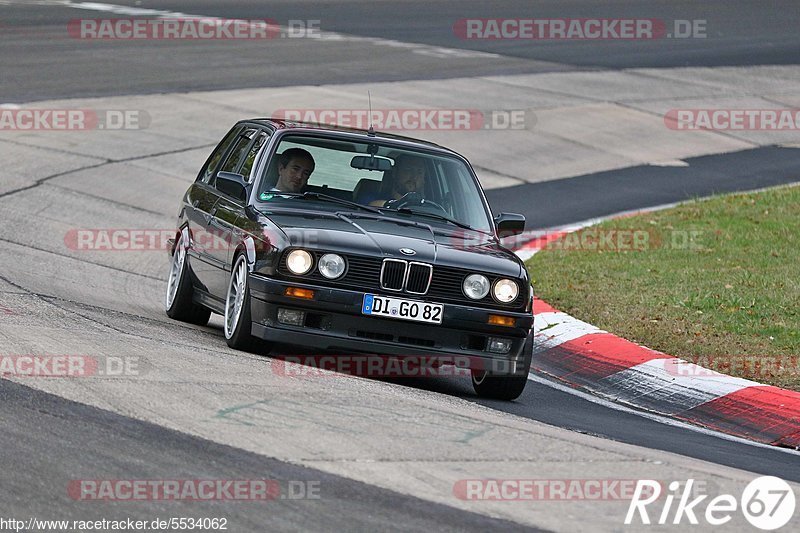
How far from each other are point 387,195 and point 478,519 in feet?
13.6

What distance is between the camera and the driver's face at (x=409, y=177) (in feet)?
30.5

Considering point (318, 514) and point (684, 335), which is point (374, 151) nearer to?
point (684, 335)

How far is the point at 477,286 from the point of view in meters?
8.18

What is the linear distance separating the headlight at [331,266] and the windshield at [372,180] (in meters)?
1.06

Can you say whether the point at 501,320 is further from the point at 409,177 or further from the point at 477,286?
the point at 409,177

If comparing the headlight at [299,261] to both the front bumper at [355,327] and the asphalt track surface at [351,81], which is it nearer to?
the front bumper at [355,327]

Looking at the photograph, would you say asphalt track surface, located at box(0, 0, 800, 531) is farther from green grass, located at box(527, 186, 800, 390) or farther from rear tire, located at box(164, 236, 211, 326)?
green grass, located at box(527, 186, 800, 390)

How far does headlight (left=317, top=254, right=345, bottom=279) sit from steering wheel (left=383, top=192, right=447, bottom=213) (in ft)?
3.87

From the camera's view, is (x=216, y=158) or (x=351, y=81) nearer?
(x=216, y=158)

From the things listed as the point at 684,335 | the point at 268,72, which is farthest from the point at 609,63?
the point at 684,335

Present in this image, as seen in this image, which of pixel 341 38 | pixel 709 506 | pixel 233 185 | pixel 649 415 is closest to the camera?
pixel 709 506

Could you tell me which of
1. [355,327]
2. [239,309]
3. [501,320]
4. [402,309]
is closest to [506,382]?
[501,320]

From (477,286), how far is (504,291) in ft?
0.59

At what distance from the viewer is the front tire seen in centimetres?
830
